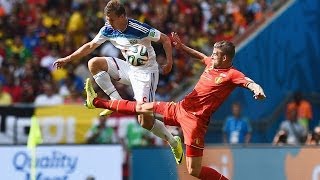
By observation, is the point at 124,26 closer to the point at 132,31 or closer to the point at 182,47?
the point at 132,31

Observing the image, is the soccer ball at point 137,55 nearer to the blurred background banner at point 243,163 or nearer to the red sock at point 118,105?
the red sock at point 118,105

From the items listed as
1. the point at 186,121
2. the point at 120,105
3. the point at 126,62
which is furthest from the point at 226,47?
the point at 120,105

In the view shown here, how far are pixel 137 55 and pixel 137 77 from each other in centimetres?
31

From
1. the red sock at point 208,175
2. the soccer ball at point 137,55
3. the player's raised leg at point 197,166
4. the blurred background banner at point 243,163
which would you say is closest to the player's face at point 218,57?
the soccer ball at point 137,55

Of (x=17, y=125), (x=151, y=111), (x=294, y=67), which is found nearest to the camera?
(x=151, y=111)

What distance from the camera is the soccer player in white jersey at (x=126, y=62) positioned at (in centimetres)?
1398

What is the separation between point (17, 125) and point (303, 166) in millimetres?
6905

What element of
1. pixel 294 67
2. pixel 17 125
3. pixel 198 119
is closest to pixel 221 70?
pixel 198 119

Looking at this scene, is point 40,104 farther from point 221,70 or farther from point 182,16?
point 221,70

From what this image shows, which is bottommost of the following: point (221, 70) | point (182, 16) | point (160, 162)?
point (160, 162)

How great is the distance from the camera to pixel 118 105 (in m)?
14.1

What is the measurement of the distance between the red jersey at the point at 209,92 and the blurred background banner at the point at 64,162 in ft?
10.2

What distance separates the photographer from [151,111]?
549 inches

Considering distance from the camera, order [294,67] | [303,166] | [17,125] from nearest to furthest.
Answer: [303,166] < [17,125] < [294,67]
